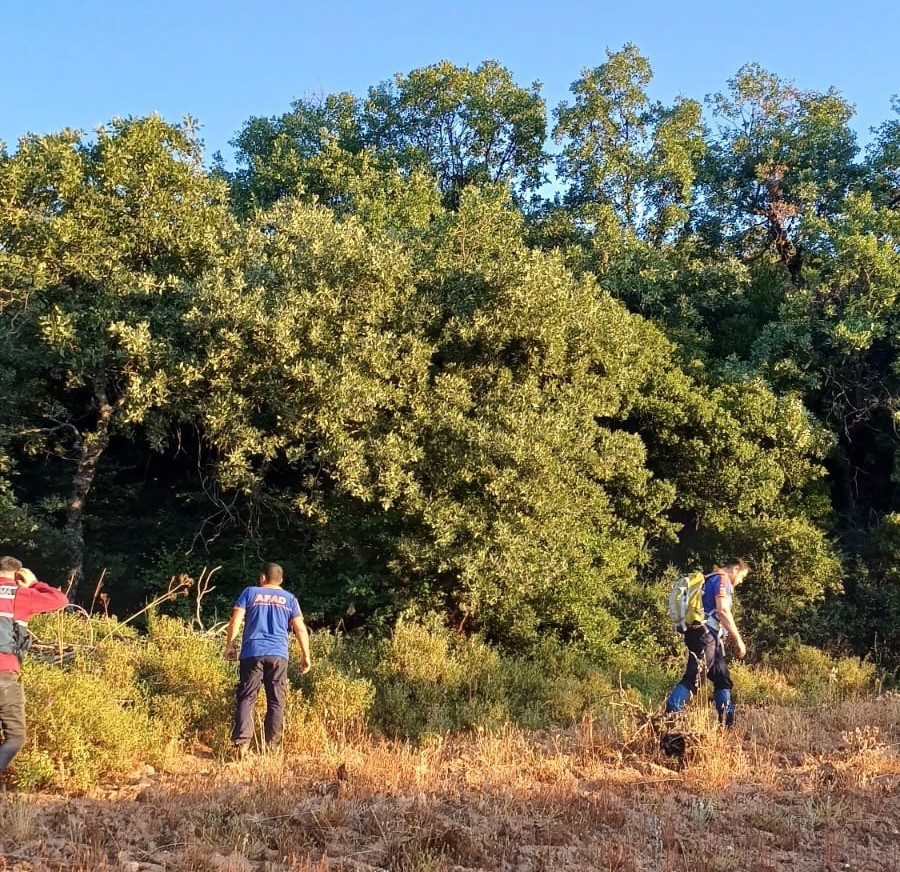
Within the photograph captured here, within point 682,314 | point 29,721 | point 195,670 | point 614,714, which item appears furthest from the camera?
point 682,314

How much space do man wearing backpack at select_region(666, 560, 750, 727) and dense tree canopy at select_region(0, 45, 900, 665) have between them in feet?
9.58

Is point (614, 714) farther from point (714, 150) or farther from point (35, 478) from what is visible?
point (714, 150)

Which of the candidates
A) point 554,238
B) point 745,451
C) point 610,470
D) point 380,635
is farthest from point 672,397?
point 380,635

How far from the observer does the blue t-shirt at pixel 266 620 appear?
21.4 feet

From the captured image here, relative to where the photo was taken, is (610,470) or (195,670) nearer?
(195,670)

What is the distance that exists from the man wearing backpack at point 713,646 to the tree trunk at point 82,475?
8500 mm

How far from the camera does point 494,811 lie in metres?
5.01

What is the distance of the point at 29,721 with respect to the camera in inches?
223

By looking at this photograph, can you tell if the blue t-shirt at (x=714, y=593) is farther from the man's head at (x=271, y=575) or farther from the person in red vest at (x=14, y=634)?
the person in red vest at (x=14, y=634)

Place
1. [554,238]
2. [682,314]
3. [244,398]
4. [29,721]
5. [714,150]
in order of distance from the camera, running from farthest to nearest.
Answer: [714,150]
[554,238]
[682,314]
[244,398]
[29,721]

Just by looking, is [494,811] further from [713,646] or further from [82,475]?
[82,475]

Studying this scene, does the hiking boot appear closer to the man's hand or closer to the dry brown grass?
the dry brown grass

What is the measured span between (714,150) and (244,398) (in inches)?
534

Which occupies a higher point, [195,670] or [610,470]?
[610,470]
